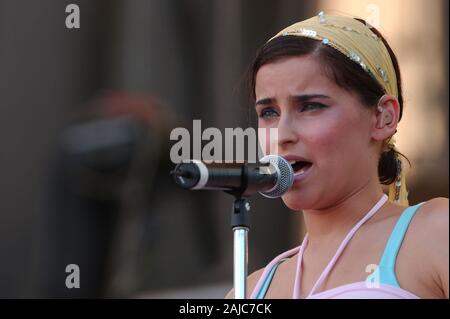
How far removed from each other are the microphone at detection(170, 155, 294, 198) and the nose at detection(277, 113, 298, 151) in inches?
11.0

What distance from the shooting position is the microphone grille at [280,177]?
6.16 feet

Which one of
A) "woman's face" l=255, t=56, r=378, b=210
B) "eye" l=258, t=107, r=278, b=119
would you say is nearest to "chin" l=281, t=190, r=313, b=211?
"woman's face" l=255, t=56, r=378, b=210

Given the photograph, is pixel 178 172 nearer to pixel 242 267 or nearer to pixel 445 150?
A: pixel 242 267

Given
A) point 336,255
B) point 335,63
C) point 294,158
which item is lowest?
point 336,255

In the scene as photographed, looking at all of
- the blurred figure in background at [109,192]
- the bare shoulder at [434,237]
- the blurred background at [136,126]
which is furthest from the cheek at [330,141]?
the blurred figure in background at [109,192]

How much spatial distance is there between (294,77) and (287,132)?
0.15 metres

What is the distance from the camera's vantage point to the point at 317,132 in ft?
7.20

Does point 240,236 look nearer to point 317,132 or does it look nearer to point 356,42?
point 317,132

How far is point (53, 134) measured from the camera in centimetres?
463

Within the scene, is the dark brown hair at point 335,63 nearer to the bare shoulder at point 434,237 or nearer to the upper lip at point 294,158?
the upper lip at point 294,158

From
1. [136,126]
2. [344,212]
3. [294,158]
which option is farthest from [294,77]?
[136,126]
